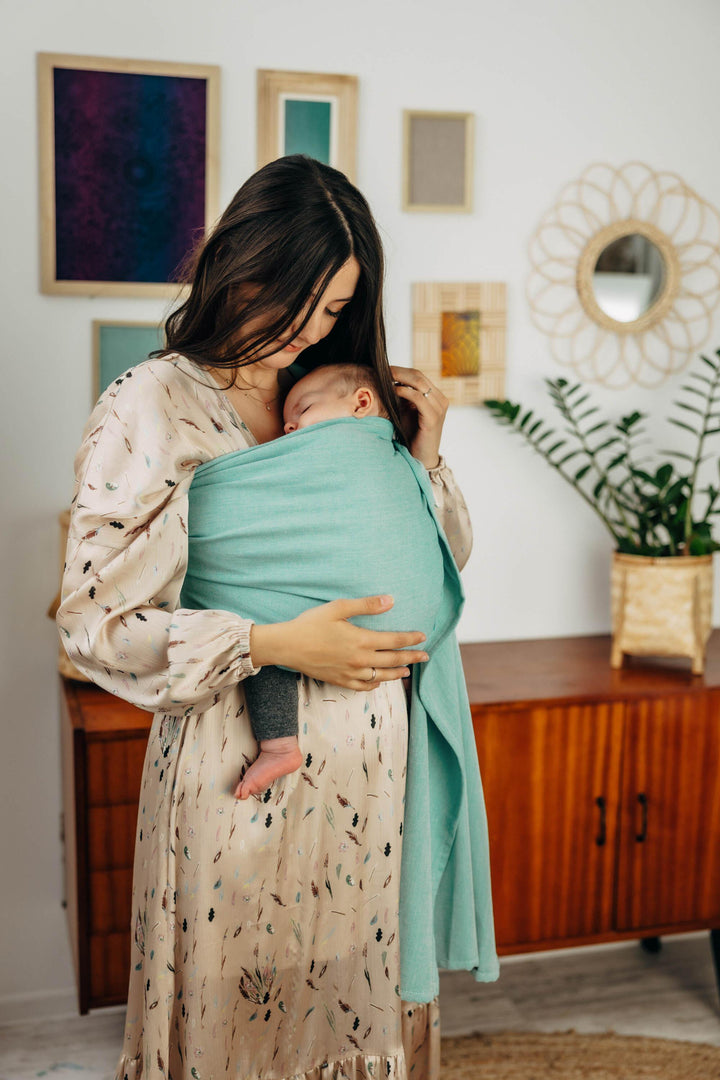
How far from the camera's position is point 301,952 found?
4.36 ft

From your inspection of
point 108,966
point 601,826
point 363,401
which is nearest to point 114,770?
point 108,966

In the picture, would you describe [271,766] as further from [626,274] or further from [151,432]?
[626,274]

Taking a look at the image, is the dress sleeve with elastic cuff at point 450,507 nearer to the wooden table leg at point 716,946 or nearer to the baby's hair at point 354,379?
the baby's hair at point 354,379

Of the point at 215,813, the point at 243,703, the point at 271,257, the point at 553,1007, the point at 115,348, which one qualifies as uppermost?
the point at 271,257

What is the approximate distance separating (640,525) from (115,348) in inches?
46.9

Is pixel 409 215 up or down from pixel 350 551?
up

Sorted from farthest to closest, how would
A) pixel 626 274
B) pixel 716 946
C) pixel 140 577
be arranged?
pixel 626 274 < pixel 716 946 < pixel 140 577

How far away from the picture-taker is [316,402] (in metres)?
1.36

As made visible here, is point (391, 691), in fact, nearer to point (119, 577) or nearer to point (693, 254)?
point (119, 577)

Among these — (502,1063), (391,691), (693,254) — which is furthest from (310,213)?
(502,1063)

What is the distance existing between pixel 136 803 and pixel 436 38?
5.60ft

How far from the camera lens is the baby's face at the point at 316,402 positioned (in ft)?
4.42

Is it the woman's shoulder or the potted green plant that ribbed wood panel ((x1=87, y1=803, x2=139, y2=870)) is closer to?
the woman's shoulder

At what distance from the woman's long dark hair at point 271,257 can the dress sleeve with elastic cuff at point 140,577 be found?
153 millimetres
